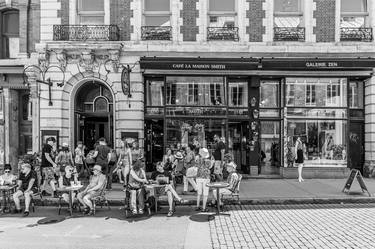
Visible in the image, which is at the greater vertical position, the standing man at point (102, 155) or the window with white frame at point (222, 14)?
the window with white frame at point (222, 14)

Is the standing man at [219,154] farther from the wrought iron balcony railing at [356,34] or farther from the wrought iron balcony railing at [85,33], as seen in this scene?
the wrought iron balcony railing at [356,34]

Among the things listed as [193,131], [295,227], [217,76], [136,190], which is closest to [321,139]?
[217,76]

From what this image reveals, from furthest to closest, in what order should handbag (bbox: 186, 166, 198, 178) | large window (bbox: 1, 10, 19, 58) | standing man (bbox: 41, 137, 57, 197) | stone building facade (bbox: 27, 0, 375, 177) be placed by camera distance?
large window (bbox: 1, 10, 19, 58) < stone building facade (bbox: 27, 0, 375, 177) < standing man (bbox: 41, 137, 57, 197) < handbag (bbox: 186, 166, 198, 178)

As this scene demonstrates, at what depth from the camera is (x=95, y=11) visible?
13.9m

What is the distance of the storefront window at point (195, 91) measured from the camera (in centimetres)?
1413

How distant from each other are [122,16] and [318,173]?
36.0ft

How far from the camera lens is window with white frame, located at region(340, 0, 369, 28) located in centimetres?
1396

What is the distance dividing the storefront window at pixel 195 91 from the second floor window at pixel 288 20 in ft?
10.8

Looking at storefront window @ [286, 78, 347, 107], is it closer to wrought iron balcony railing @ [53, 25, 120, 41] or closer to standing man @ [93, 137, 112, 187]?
wrought iron balcony railing @ [53, 25, 120, 41]

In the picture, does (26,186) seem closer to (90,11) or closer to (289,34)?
(90,11)

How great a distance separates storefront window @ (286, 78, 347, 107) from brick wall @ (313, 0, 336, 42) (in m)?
1.84

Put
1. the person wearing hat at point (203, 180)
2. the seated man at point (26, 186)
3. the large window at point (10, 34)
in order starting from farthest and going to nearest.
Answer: the large window at point (10, 34), the person wearing hat at point (203, 180), the seated man at point (26, 186)

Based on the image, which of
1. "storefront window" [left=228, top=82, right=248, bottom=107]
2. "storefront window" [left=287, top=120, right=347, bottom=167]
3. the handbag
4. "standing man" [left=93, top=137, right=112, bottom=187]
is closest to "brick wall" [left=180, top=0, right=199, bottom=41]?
"storefront window" [left=228, top=82, right=248, bottom=107]

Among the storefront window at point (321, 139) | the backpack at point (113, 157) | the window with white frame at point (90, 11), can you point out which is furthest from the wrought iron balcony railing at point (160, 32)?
the storefront window at point (321, 139)
